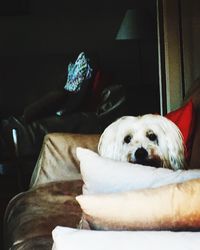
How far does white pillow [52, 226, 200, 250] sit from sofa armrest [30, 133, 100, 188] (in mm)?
1324

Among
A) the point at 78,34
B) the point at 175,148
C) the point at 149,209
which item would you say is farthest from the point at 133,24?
the point at 149,209

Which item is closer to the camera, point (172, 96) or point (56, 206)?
point (56, 206)

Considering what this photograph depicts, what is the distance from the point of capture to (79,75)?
4391mm

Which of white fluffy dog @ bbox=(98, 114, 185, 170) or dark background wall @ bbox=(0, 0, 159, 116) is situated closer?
white fluffy dog @ bbox=(98, 114, 185, 170)

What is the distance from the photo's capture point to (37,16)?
5676mm

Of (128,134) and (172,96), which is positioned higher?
(128,134)

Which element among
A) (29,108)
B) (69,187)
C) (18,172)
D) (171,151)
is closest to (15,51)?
(29,108)

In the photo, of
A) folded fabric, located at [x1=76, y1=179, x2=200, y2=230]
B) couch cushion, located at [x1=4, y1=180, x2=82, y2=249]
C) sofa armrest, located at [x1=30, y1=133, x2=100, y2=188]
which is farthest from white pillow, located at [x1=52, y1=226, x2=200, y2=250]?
sofa armrest, located at [x1=30, y1=133, x2=100, y2=188]

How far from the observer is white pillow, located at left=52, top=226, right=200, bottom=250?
0.86m

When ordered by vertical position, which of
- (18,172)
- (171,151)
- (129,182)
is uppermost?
(129,182)

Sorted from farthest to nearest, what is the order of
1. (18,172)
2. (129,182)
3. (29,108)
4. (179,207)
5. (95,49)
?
(95,49)
(29,108)
(18,172)
(129,182)
(179,207)

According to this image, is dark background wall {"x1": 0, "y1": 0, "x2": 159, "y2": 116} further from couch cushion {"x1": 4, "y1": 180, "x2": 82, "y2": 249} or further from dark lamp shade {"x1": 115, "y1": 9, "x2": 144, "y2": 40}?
couch cushion {"x1": 4, "y1": 180, "x2": 82, "y2": 249}

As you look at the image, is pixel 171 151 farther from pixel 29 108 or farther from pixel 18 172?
pixel 29 108

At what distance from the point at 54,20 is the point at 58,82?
1201mm
